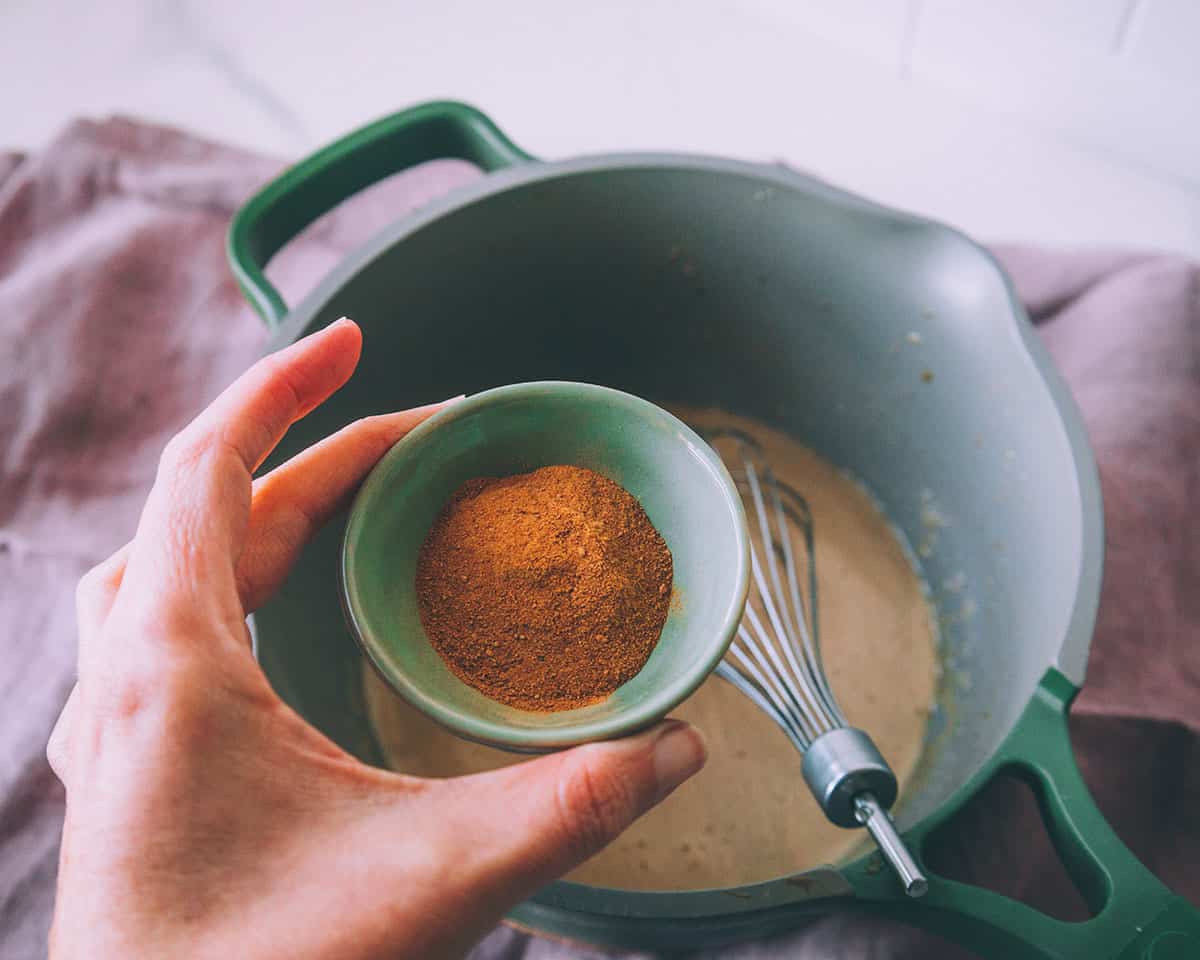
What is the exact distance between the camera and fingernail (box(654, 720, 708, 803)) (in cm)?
31

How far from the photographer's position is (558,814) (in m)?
0.28

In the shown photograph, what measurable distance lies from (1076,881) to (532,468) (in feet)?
0.85

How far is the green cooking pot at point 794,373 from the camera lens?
0.35m

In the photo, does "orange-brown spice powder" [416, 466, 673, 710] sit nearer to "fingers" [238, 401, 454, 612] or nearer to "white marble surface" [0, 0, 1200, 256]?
"fingers" [238, 401, 454, 612]

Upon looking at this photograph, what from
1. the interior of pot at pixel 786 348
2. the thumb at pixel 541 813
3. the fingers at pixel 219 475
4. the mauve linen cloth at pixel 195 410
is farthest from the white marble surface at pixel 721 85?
the thumb at pixel 541 813

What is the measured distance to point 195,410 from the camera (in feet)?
2.06

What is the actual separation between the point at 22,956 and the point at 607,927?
1.05 feet

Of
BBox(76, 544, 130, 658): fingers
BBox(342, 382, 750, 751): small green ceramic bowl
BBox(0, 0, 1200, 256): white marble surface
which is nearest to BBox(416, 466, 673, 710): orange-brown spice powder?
BBox(342, 382, 750, 751): small green ceramic bowl

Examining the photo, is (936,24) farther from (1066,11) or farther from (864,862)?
(864,862)

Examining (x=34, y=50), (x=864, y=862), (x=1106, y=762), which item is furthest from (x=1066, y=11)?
(x=34, y=50)

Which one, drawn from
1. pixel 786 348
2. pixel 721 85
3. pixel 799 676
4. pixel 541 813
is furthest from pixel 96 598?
pixel 721 85

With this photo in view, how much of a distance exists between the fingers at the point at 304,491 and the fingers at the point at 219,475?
0.02 m

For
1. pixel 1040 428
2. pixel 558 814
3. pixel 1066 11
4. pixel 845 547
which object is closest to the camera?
pixel 558 814

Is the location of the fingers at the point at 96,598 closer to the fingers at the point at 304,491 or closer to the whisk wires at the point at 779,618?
the fingers at the point at 304,491
